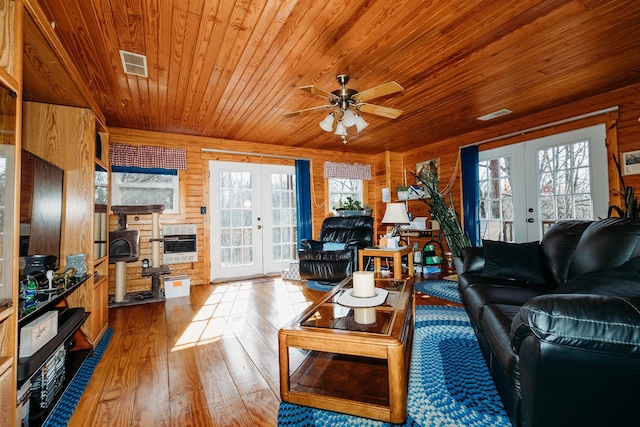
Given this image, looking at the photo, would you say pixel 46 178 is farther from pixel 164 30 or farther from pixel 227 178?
pixel 227 178

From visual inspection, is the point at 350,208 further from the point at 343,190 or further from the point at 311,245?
the point at 311,245

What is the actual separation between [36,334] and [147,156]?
3387 millimetres

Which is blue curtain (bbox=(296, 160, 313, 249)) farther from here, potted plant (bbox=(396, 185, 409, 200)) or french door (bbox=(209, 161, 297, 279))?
potted plant (bbox=(396, 185, 409, 200))

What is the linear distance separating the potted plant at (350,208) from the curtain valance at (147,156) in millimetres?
2642

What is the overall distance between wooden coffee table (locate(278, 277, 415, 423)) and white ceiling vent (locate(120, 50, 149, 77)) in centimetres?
241


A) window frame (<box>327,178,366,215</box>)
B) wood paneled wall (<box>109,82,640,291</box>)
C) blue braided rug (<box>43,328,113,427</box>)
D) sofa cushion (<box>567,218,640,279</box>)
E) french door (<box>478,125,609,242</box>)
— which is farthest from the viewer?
window frame (<box>327,178,366,215</box>)

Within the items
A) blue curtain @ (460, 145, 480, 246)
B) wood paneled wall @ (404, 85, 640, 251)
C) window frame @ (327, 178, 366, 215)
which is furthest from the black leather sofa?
window frame @ (327, 178, 366, 215)

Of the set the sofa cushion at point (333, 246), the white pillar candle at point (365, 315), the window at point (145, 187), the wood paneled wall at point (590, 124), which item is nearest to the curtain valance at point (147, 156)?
the window at point (145, 187)

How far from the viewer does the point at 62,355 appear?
5.34 feet

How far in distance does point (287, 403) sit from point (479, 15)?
8.56ft

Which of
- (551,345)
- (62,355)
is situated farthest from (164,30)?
(551,345)

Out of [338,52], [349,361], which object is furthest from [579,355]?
[338,52]

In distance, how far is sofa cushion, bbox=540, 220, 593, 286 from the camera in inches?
77.9

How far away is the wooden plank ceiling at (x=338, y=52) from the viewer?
1.94 meters
